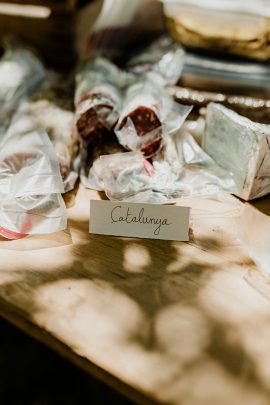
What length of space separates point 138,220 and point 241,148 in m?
0.29

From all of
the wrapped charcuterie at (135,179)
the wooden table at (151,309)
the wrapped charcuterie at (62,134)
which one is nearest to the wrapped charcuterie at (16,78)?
the wrapped charcuterie at (62,134)

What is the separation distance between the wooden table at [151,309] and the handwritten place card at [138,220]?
18mm

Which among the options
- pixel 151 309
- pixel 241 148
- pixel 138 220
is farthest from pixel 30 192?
pixel 241 148

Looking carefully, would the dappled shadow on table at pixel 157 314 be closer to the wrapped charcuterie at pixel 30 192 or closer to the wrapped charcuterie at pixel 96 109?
the wrapped charcuterie at pixel 30 192

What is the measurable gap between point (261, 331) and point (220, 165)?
0.49 metres

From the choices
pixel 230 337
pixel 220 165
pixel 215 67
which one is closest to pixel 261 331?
pixel 230 337

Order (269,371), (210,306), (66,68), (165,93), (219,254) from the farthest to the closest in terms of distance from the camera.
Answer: (66,68) < (165,93) < (219,254) < (210,306) < (269,371)

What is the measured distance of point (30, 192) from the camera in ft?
3.30

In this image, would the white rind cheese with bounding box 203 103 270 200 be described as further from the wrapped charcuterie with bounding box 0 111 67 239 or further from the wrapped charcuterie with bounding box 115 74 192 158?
the wrapped charcuterie with bounding box 0 111 67 239

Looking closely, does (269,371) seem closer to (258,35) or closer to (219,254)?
(219,254)

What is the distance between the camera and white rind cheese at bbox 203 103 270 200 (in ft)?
3.38

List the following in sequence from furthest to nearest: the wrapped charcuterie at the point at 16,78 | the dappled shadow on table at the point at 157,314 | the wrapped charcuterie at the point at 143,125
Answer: the wrapped charcuterie at the point at 16,78 → the wrapped charcuterie at the point at 143,125 → the dappled shadow on table at the point at 157,314

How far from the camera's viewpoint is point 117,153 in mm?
1167

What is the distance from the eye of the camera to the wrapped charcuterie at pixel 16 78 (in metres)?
1.38
